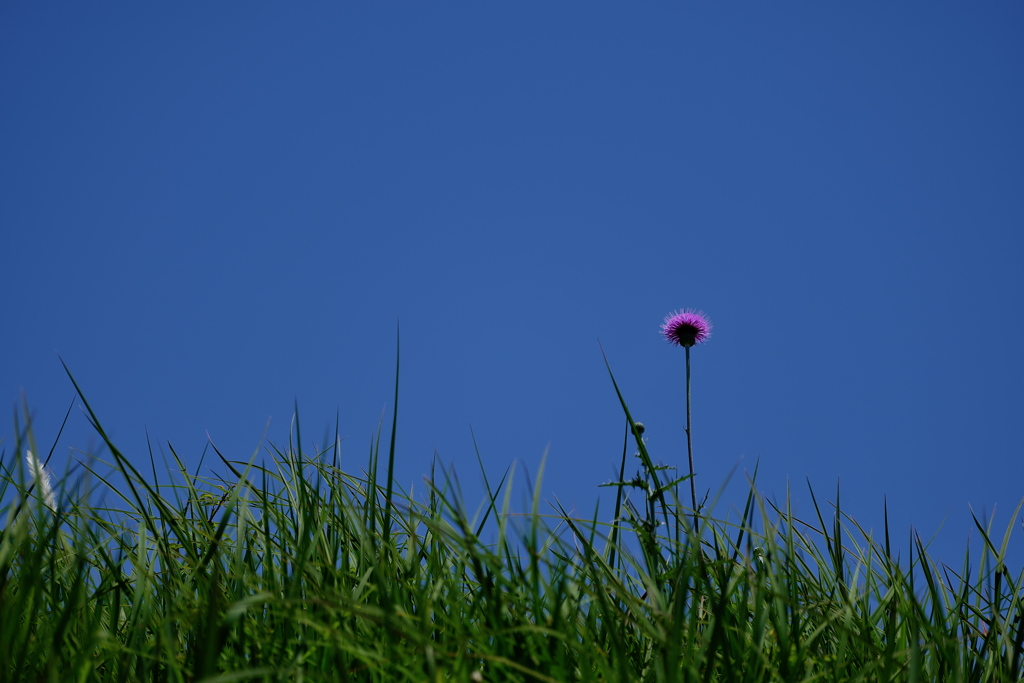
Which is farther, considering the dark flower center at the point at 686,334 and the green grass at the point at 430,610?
the dark flower center at the point at 686,334

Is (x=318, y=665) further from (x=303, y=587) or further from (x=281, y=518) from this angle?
(x=281, y=518)

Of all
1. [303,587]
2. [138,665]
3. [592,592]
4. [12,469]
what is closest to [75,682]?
[138,665]

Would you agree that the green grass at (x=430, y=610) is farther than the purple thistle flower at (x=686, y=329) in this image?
No

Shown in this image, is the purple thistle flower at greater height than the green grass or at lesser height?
greater

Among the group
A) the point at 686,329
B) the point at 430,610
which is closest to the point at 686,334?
the point at 686,329

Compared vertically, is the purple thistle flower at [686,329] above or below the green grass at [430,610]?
above

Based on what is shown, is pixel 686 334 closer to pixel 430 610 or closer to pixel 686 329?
pixel 686 329

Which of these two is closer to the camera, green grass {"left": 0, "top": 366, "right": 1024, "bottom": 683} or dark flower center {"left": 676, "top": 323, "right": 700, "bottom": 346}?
green grass {"left": 0, "top": 366, "right": 1024, "bottom": 683}

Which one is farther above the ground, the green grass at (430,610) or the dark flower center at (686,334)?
the dark flower center at (686,334)

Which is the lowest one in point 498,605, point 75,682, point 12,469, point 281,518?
point 75,682

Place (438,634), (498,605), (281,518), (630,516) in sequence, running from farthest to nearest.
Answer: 1. (630,516)
2. (281,518)
3. (438,634)
4. (498,605)

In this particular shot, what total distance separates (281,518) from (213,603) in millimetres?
562

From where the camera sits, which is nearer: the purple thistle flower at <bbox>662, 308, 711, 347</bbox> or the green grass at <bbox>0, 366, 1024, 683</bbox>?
the green grass at <bbox>0, 366, 1024, 683</bbox>

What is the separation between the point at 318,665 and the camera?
1101 mm
